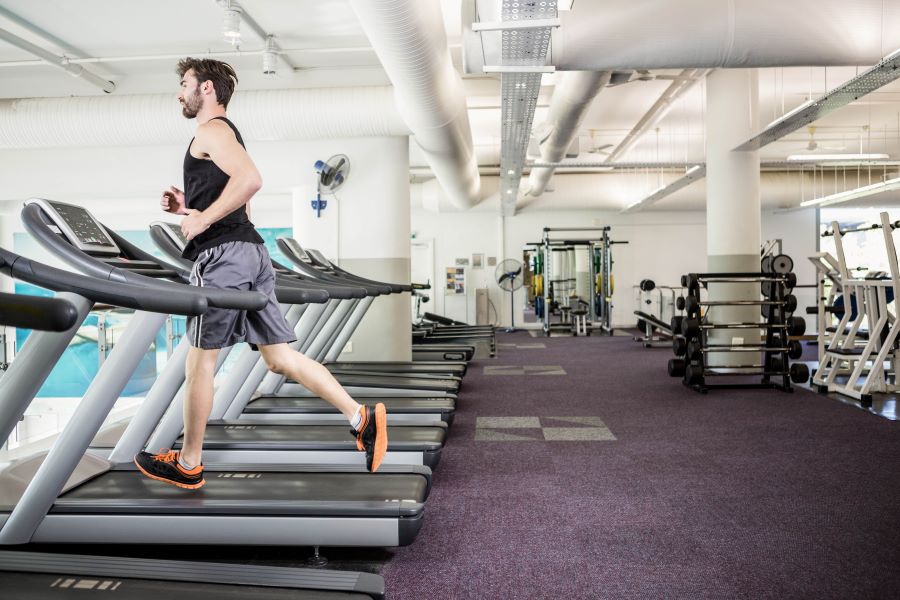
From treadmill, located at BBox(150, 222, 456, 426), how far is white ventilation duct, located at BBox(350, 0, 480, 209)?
4.69ft

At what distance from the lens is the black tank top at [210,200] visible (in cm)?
256

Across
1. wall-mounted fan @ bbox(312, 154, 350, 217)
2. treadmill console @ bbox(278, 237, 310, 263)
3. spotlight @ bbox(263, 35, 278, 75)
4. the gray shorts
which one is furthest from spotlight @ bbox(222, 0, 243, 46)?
the gray shorts

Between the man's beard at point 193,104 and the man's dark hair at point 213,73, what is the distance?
0.06m

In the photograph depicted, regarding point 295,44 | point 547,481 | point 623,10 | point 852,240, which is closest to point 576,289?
point 852,240

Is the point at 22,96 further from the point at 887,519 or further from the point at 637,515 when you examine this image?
the point at 887,519

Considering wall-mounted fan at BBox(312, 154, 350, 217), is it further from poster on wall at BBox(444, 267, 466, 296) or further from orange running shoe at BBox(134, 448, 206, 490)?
poster on wall at BBox(444, 267, 466, 296)

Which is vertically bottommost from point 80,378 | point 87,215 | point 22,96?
point 80,378

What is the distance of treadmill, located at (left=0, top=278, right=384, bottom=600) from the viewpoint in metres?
1.77

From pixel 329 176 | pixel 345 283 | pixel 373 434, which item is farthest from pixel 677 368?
pixel 373 434

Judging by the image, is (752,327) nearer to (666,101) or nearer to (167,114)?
(666,101)

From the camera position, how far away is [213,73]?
2.62 metres

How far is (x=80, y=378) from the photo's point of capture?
35.1 ft

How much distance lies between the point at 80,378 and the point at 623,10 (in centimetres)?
989

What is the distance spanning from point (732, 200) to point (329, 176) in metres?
4.28
